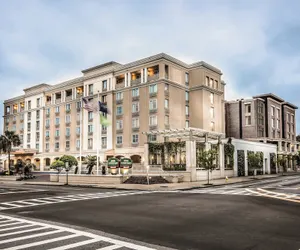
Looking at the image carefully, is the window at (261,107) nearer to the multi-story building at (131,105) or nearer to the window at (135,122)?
the multi-story building at (131,105)

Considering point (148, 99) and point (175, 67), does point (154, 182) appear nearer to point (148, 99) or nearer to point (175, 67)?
point (148, 99)

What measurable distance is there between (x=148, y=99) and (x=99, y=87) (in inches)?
503

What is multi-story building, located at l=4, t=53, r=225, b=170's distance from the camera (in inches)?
2366

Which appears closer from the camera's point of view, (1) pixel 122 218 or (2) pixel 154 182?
(1) pixel 122 218

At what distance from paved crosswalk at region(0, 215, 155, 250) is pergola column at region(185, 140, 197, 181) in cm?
2997

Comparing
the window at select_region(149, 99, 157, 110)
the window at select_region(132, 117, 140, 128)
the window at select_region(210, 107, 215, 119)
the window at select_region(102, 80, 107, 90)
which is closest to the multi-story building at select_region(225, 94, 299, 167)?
the window at select_region(210, 107, 215, 119)

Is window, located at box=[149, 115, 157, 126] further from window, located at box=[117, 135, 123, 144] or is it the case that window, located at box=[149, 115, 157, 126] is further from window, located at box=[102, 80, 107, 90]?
window, located at box=[102, 80, 107, 90]

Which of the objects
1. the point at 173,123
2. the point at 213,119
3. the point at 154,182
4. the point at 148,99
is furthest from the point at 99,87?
the point at 154,182

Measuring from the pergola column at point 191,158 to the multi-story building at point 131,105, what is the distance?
16766mm

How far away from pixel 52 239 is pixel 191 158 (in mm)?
32425

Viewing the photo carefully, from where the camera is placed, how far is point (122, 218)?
13211mm

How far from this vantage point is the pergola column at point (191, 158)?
40.3m

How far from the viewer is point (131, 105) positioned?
6312 cm

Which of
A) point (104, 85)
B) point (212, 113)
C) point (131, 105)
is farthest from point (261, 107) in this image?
point (104, 85)
